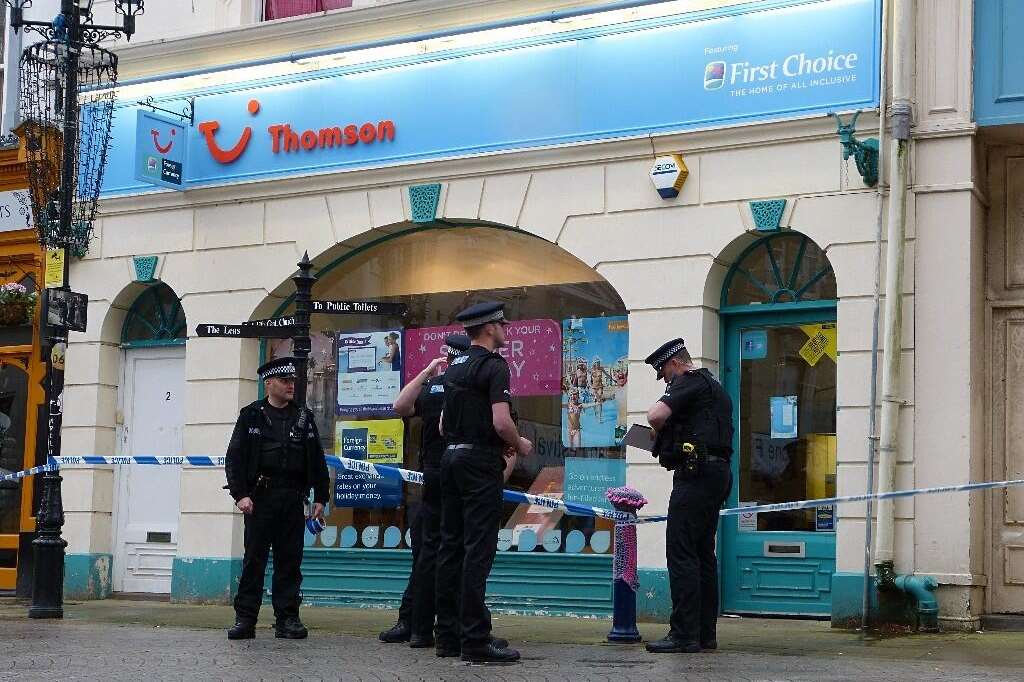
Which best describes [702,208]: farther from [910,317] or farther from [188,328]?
[188,328]

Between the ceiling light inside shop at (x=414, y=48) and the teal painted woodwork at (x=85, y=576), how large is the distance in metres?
4.87

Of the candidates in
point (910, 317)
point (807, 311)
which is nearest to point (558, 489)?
point (807, 311)

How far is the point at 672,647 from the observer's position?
30.5ft

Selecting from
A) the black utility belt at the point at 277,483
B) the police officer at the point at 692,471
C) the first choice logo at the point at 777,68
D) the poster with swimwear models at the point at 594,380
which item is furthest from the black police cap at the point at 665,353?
the first choice logo at the point at 777,68

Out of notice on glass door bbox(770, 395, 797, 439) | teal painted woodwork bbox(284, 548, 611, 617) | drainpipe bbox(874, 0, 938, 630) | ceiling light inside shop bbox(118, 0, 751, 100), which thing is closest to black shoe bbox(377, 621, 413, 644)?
teal painted woodwork bbox(284, 548, 611, 617)

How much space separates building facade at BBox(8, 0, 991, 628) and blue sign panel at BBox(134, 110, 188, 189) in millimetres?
30

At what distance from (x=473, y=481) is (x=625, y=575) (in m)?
1.73

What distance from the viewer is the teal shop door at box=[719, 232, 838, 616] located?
1230 centimetres

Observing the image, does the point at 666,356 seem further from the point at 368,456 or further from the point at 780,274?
the point at 368,456

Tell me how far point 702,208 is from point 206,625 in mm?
5395

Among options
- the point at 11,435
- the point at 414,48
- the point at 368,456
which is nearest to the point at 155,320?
the point at 11,435

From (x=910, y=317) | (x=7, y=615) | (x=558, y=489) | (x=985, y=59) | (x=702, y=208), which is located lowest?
(x=7, y=615)

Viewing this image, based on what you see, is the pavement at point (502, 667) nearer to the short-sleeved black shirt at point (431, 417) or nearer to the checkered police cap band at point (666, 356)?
the short-sleeved black shirt at point (431, 417)

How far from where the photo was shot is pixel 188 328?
15188 millimetres
